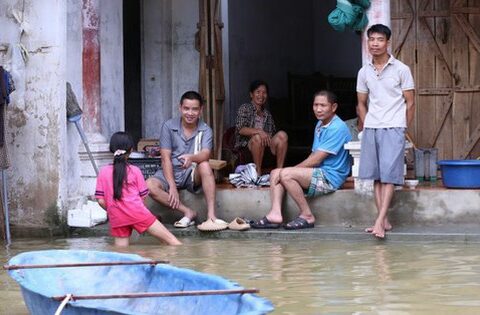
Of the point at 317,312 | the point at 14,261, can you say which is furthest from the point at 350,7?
the point at 14,261

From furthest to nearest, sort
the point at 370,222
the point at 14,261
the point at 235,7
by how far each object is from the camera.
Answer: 1. the point at 235,7
2. the point at 370,222
3. the point at 14,261

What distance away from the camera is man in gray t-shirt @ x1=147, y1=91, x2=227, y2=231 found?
10625mm

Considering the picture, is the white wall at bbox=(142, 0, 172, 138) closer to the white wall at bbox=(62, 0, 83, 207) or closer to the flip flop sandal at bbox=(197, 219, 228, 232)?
the white wall at bbox=(62, 0, 83, 207)

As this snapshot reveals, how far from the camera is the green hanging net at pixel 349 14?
10625 millimetres

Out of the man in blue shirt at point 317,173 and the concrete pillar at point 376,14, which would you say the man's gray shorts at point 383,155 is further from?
the concrete pillar at point 376,14

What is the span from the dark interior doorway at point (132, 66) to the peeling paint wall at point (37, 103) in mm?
2308

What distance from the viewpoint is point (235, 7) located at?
1474 cm

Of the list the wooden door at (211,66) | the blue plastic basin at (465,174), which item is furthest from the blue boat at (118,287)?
the wooden door at (211,66)

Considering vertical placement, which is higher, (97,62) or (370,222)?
(97,62)

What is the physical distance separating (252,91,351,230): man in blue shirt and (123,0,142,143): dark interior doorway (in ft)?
11.7

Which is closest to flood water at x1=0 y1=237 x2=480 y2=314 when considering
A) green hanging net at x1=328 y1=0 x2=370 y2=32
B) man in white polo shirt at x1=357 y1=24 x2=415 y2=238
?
man in white polo shirt at x1=357 y1=24 x2=415 y2=238

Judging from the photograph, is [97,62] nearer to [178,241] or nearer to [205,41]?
[205,41]

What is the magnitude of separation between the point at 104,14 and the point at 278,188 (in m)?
3.21

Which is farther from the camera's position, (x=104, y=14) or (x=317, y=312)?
(x=104, y=14)
